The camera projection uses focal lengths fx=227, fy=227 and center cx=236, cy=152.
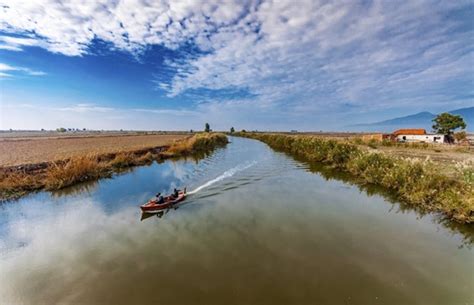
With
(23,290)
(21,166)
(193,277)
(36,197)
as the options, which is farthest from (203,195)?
(21,166)

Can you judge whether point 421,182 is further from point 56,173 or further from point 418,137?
point 418,137

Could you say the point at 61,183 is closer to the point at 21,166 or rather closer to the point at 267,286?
the point at 21,166

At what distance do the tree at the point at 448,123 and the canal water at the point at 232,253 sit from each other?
168 ft

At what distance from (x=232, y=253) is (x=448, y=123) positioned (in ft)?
198

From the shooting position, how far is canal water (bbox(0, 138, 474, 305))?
5.23 meters

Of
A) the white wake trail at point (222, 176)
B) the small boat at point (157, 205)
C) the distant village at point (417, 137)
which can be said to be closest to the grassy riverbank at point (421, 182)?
the white wake trail at point (222, 176)

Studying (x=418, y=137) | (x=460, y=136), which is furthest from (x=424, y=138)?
(x=460, y=136)

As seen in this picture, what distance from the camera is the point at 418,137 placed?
153ft

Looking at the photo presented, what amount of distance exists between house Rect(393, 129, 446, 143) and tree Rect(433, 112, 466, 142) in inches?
87.5

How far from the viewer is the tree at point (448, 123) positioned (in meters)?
46.1

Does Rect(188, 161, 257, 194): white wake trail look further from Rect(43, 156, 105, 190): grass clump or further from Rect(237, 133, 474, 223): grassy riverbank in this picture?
Rect(237, 133, 474, 223): grassy riverbank

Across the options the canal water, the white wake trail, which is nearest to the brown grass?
the canal water

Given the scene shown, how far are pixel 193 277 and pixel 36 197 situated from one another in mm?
11777

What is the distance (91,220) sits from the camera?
9547 millimetres
